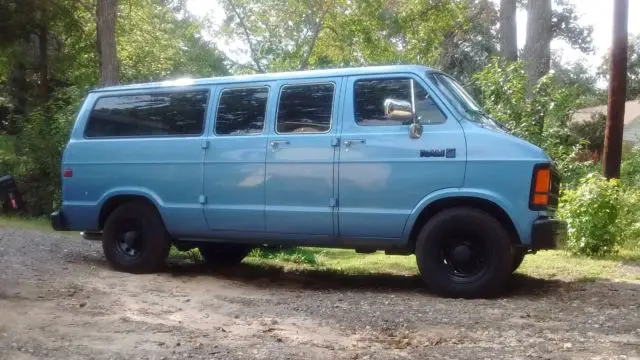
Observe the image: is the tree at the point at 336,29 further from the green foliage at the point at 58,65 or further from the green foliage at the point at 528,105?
the green foliage at the point at 528,105

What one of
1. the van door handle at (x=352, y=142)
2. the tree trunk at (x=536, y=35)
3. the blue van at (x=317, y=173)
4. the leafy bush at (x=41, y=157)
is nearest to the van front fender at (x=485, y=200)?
the blue van at (x=317, y=173)

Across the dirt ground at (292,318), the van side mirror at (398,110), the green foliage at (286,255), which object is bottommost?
the green foliage at (286,255)

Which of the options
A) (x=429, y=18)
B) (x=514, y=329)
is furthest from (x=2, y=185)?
(x=429, y=18)

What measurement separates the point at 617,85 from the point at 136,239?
27.0 feet

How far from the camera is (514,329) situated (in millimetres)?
5328

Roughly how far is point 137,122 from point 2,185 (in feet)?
5.13

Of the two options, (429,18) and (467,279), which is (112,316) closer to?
(467,279)

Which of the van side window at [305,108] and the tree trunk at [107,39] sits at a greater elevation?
the tree trunk at [107,39]

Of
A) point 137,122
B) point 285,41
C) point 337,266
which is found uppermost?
point 285,41

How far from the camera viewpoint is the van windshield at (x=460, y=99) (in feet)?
22.3

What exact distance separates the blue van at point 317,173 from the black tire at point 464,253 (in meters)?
0.01

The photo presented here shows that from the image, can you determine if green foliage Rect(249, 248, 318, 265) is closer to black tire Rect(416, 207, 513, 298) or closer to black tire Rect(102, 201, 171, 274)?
black tire Rect(102, 201, 171, 274)

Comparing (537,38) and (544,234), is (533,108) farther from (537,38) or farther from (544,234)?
(544,234)

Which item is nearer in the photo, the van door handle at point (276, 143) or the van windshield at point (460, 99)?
the van windshield at point (460, 99)
